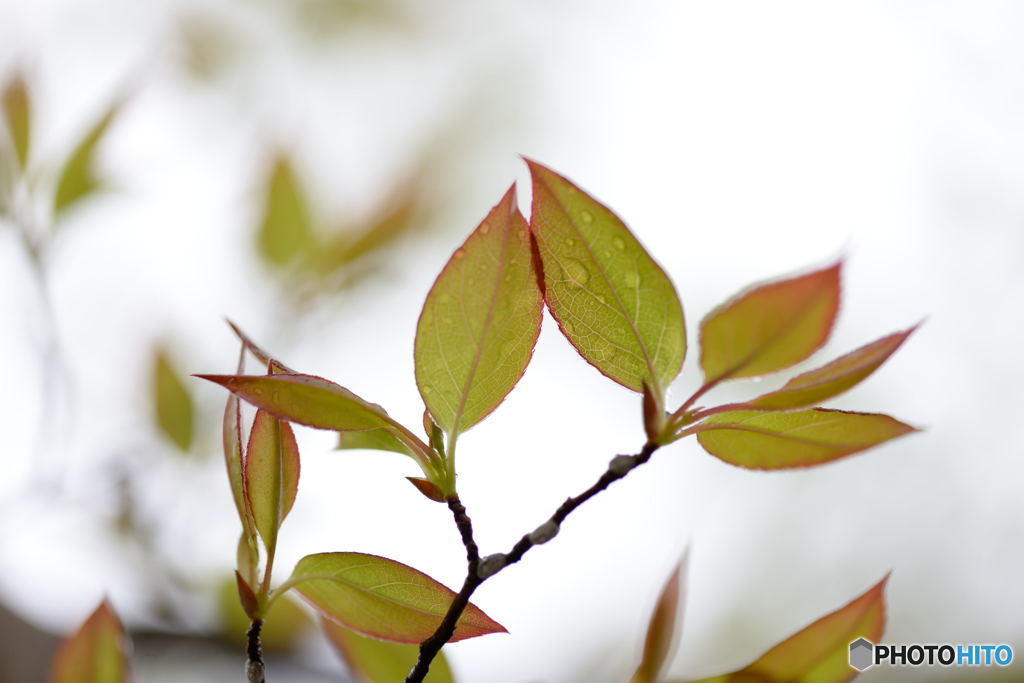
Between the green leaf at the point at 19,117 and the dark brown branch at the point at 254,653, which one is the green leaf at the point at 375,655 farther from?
the green leaf at the point at 19,117

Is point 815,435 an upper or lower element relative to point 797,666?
upper

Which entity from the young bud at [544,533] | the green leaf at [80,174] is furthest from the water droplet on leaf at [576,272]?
the green leaf at [80,174]

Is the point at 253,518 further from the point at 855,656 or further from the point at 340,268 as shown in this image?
the point at 340,268

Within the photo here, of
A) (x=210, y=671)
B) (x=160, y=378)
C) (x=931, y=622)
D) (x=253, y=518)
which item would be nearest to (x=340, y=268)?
(x=160, y=378)

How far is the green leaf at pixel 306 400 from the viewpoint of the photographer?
325 millimetres

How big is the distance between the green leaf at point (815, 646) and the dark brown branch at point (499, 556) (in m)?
0.15

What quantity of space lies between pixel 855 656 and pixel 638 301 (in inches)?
9.1

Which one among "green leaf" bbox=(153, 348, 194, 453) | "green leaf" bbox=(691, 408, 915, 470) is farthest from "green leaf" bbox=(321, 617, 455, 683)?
"green leaf" bbox=(153, 348, 194, 453)

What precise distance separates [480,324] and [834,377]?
15cm

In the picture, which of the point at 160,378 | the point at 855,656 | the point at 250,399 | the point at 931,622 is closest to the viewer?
the point at 250,399

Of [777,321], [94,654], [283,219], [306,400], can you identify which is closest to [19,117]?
[283,219]

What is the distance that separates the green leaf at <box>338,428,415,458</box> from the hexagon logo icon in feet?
0.83

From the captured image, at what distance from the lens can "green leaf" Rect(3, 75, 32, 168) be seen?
0.84 metres

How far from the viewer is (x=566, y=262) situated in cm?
36
